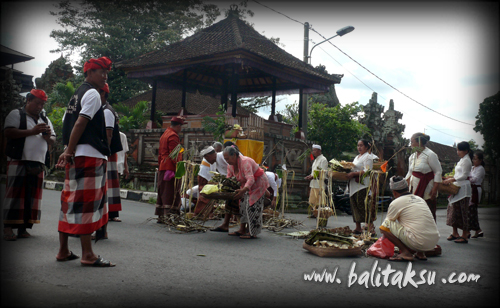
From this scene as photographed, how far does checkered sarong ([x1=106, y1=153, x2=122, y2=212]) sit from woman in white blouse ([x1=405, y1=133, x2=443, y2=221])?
473 centimetres

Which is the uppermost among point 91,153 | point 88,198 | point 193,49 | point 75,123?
point 193,49

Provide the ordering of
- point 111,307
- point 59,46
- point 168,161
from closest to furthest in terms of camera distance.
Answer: point 111,307 → point 168,161 → point 59,46

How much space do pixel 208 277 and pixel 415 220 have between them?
277 cm

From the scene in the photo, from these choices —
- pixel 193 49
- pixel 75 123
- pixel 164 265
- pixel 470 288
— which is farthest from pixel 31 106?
pixel 193 49

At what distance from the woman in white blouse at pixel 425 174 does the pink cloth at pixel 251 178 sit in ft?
8.10

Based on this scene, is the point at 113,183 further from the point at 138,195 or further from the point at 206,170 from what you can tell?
the point at 138,195

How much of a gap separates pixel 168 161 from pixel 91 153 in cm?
362

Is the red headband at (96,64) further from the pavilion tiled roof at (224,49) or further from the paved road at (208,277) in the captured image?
the pavilion tiled roof at (224,49)

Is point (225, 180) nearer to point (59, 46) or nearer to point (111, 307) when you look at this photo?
point (111, 307)

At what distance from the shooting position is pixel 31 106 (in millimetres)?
5387

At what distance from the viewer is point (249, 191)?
680 centimetres

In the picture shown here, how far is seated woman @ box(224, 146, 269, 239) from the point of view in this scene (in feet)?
21.7

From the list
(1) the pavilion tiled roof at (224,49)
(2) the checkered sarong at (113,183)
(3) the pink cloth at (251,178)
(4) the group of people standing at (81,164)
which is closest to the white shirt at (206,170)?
(3) the pink cloth at (251,178)

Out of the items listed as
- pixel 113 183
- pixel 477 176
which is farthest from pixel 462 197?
pixel 113 183
